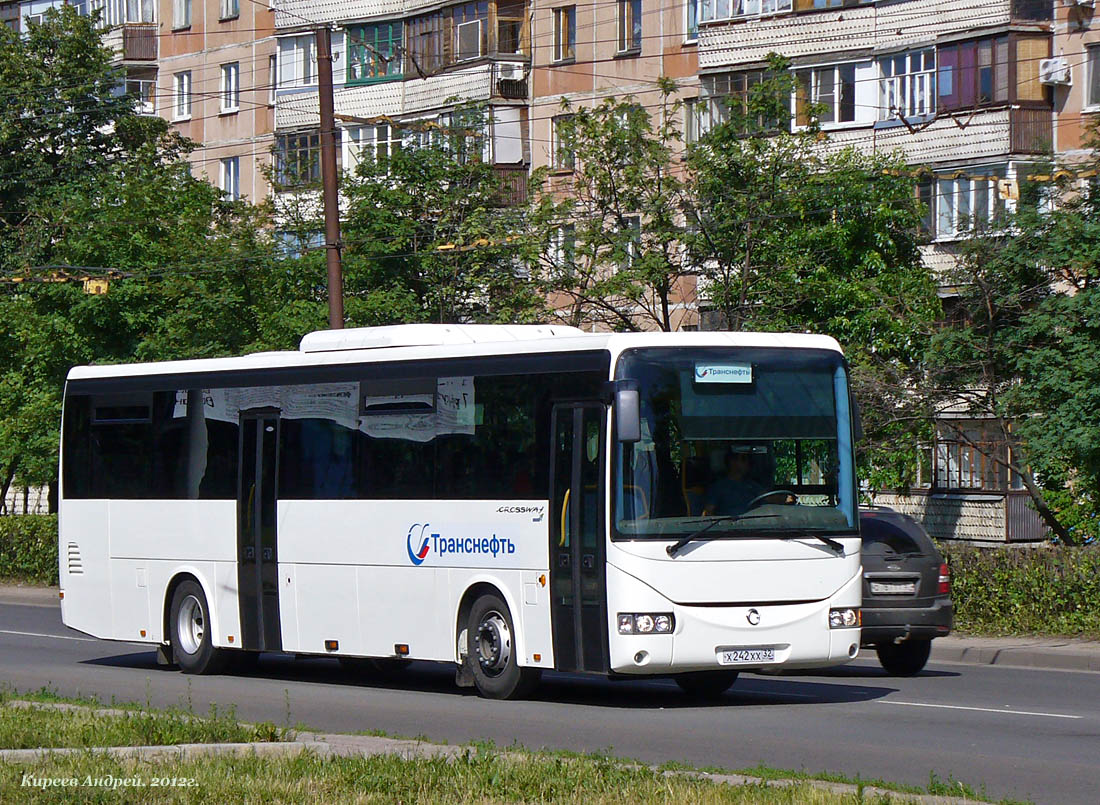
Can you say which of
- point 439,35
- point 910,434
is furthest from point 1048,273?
point 439,35

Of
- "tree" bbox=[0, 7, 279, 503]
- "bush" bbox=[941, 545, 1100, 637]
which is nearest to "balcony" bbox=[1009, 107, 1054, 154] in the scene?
"tree" bbox=[0, 7, 279, 503]

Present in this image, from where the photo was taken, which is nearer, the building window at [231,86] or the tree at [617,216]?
the tree at [617,216]

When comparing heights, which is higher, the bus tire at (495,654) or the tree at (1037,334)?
the tree at (1037,334)

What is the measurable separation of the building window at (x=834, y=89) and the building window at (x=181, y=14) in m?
26.1

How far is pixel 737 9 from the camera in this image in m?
45.7

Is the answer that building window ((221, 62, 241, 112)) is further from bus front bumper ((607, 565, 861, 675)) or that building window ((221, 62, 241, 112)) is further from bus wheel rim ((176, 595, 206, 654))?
bus front bumper ((607, 565, 861, 675))

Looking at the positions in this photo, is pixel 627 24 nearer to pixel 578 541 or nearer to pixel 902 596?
pixel 902 596

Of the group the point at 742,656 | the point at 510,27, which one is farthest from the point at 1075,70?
the point at 742,656

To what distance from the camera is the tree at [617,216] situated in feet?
104

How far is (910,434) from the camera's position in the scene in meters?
29.7

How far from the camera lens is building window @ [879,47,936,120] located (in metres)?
42.4

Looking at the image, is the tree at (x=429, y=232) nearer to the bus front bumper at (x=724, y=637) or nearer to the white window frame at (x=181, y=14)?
the bus front bumper at (x=724, y=637)

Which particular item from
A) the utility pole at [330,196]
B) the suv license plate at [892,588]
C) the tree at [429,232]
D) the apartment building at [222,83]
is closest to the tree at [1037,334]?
the suv license plate at [892,588]

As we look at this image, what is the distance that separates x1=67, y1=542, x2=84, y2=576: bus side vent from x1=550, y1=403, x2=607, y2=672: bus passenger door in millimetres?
7569
